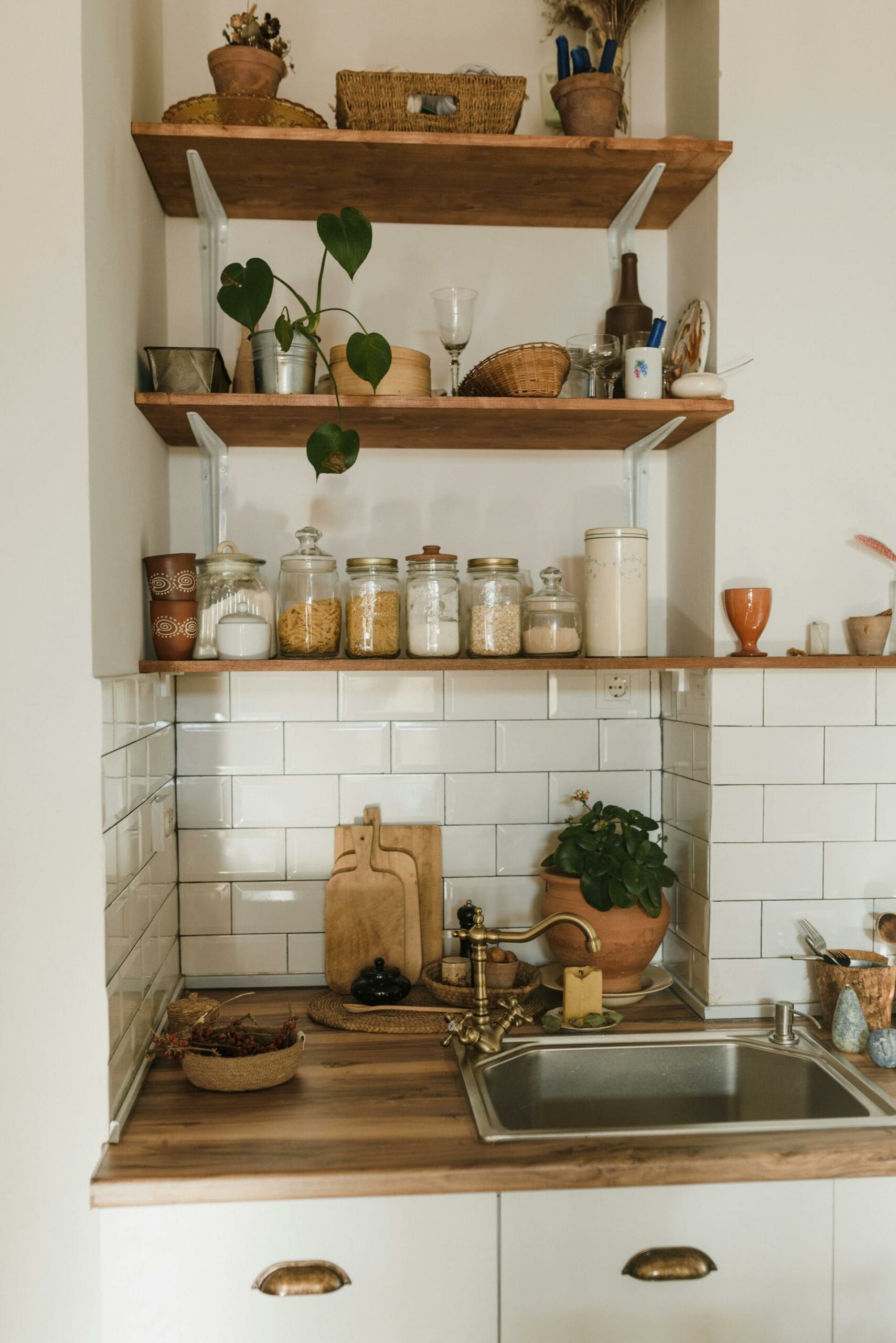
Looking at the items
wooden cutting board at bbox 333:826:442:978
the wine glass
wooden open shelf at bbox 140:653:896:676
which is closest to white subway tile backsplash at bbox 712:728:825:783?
wooden open shelf at bbox 140:653:896:676

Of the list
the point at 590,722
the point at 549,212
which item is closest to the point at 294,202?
the point at 549,212

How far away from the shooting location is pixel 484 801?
6.68ft

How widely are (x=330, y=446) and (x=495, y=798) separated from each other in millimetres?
790

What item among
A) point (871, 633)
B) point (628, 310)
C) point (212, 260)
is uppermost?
point (212, 260)

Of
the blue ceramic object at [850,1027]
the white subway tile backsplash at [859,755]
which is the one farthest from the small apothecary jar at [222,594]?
the blue ceramic object at [850,1027]

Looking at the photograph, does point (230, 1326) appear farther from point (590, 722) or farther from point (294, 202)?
point (294, 202)

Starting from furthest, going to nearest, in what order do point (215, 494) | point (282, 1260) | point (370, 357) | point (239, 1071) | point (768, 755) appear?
point (215, 494), point (768, 755), point (370, 357), point (239, 1071), point (282, 1260)

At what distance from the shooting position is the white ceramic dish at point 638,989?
188cm

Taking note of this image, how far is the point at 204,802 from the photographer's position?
199 cm

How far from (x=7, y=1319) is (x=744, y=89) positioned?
2.23m

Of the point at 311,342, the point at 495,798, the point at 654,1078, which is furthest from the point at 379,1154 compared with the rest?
the point at 311,342

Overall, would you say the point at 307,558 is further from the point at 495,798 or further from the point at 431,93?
the point at 431,93

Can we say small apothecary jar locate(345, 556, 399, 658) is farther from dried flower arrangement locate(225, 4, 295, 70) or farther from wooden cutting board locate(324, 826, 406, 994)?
dried flower arrangement locate(225, 4, 295, 70)

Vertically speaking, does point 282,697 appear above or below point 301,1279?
above
